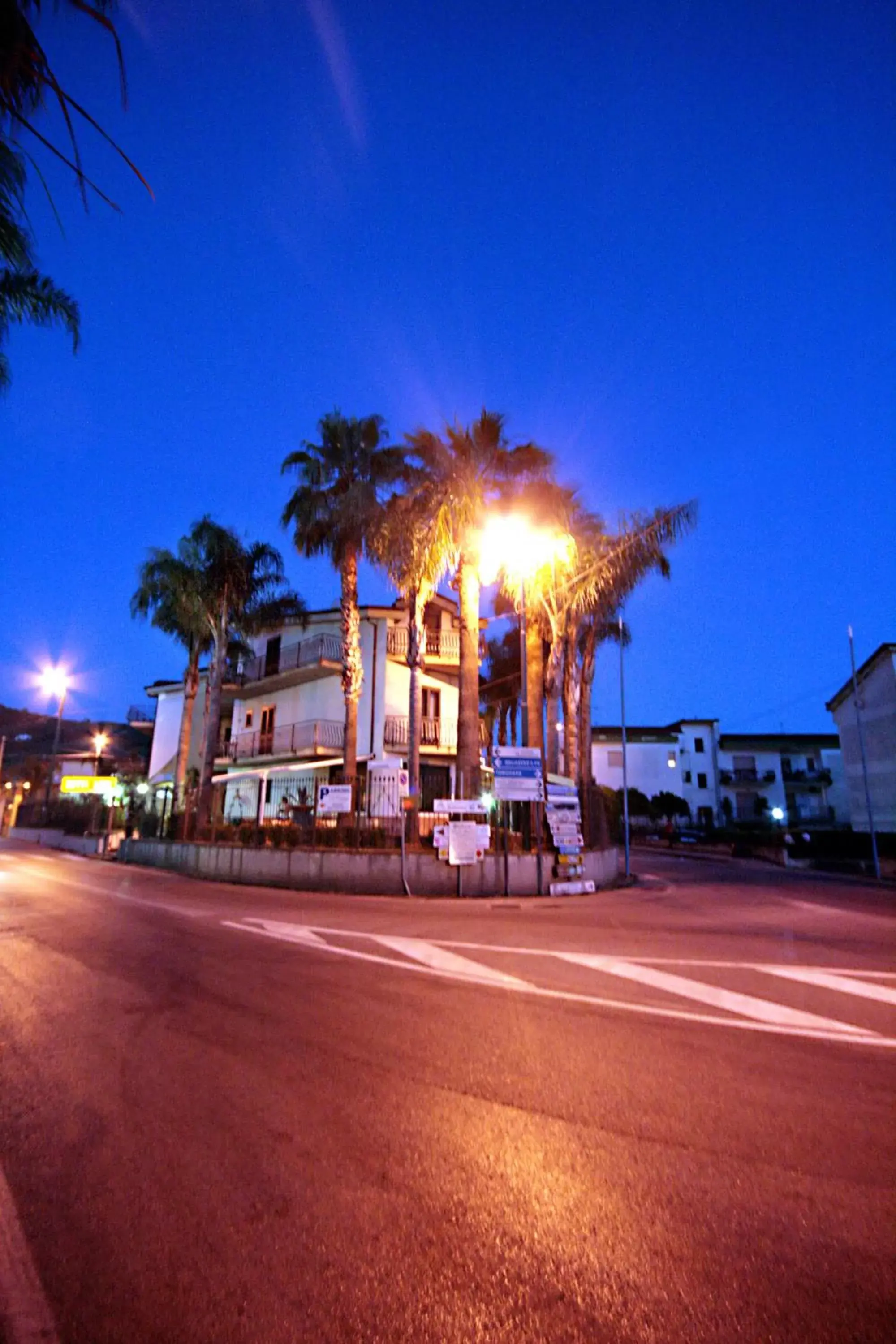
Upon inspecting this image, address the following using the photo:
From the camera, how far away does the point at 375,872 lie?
1686 cm

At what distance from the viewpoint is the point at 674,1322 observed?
212 centimetres

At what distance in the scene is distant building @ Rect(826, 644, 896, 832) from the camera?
3734 centimetres

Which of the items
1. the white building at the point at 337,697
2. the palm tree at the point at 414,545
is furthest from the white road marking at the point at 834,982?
the white building at the point at 337,697

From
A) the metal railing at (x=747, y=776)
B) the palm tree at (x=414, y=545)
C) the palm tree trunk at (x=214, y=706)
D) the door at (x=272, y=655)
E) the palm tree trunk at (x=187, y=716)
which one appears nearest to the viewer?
the palm tree at (x=414, y=545)

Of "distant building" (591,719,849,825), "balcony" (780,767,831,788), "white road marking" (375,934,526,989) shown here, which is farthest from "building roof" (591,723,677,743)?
"white road marking" (375,934,526,989)

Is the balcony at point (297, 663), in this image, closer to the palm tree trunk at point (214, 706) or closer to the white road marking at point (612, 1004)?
the palm tree trunk at point (214, 706)

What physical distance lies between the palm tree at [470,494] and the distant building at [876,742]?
A: 983 inches

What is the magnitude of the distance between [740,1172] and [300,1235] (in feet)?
6.35

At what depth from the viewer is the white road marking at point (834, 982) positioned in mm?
6285

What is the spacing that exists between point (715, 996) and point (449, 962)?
285cm

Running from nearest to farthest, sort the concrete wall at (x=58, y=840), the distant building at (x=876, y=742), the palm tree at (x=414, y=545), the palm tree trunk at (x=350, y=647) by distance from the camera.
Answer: the palm tree at (x=414, y=545) → the palm tree trunk at (x=350, y=647) → the concrete wall at (x=58, y=840) → the distant building at (x=876, y=742)

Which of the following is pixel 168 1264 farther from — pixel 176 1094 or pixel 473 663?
pixel 473 663

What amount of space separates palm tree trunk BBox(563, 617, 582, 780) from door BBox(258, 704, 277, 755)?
14617 mm

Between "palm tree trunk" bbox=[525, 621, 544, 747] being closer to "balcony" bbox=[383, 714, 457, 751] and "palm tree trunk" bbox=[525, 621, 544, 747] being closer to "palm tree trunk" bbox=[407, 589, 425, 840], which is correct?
"palm tree trunk" bbox=[407, 589, 425, 840]
